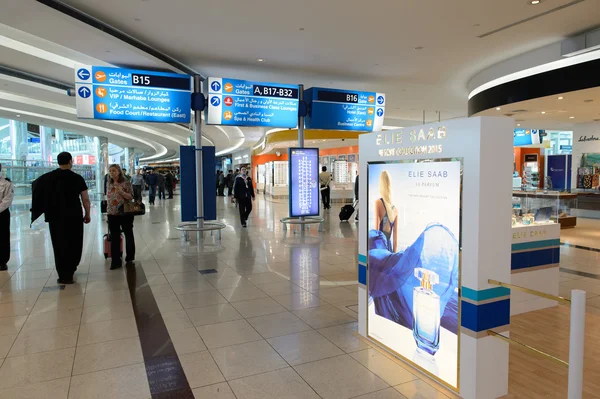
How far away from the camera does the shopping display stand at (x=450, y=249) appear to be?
8.37 feet

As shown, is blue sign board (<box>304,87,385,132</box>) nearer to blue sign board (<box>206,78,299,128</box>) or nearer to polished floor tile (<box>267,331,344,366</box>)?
blue sign board (<box>206,78,299,128</box>)

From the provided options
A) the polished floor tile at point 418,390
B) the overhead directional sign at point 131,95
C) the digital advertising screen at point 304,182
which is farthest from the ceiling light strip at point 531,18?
the polished floor tile at point 418,390

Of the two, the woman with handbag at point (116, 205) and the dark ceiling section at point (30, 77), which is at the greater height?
the dark ceiling section at point (30, 77)

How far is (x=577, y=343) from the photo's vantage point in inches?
79.7

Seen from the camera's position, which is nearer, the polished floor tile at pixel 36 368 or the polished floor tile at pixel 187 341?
the polished floor tile at pixel 36 368

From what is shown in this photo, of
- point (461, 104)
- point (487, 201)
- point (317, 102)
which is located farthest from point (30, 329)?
point (461, 104)

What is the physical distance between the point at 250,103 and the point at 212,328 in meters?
5.35

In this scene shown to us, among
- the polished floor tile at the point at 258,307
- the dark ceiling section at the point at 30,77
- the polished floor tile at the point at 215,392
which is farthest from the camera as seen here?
the dark ceiling section at the point at 30,77

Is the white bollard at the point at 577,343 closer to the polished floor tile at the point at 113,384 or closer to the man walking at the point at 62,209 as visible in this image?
the polished floor tile at the point at 113,384

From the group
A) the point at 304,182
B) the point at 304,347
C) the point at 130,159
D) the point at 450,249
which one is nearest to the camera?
the point at 450,249

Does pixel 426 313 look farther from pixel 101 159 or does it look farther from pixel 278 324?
pixel 101 159

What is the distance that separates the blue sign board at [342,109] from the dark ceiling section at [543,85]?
2390 mm

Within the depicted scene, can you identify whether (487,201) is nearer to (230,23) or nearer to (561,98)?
(230,23)

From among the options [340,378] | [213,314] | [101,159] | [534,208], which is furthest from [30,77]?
[101,159]
